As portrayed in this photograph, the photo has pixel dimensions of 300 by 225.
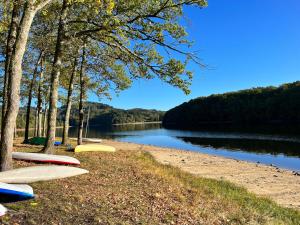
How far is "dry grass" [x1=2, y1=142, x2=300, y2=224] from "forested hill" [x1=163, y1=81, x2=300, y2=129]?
107764 millimetres

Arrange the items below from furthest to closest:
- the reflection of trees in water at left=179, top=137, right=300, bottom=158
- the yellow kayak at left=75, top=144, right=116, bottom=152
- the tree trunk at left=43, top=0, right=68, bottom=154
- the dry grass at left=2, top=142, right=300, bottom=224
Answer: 1. the reflection of trees in water at left=179, top=137, right=300, bottom=158
2. the yellow kayak at left=75, top=144, right=116, bottom=152
3. the tree trunk at left=43, top=0, right=68, bottom=154
4. the dry grass at left=2, top=142, right=300, bottom=224

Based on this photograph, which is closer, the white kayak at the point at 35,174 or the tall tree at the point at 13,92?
the white kayak at the point at 35,174

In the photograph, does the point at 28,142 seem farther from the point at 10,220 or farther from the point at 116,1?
the point at 10,220

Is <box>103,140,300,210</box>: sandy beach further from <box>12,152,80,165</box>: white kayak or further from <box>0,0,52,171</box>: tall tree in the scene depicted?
<box>0,0,52,171</box>: tall tree

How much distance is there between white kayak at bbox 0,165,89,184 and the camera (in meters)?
10.1

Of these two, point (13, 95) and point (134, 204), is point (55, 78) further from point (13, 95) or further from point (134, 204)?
point (134, 204)

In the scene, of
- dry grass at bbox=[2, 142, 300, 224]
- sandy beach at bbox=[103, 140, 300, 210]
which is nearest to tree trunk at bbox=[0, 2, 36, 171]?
dry grass at bbox=[2, 142, 300, 224]

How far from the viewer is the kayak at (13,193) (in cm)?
834

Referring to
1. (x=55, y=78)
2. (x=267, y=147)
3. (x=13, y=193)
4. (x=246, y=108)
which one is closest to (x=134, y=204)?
(x=13, y=193)

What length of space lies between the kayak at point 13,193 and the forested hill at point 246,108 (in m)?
113

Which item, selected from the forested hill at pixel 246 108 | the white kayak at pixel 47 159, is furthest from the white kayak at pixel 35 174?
the forested hill at pixel 246 108

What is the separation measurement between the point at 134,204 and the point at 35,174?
9.86 ft

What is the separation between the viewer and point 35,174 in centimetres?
1079

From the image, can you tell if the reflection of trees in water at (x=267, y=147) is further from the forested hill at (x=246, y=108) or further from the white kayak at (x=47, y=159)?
the forested hill at (x=246, y=108)
